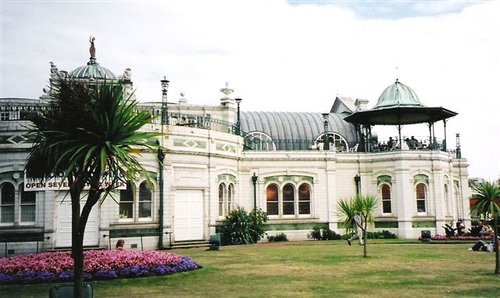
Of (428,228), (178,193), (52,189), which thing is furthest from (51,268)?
(428,228)

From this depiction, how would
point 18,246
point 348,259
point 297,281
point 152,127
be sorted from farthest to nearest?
point 152,127
point 18,246
point 348,259
point 297,281

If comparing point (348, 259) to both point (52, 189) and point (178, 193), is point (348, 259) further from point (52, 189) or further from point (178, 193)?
point (52, 189)

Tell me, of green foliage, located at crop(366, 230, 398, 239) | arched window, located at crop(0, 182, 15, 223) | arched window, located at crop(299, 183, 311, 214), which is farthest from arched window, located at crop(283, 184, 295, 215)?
arched window, located at crop(0, 182, 15, 223)

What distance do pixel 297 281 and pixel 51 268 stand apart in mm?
7272

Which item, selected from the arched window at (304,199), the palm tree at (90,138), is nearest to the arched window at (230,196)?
the arched window at (304,199)

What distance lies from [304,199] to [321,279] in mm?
19351

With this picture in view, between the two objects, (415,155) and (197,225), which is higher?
(415,155)

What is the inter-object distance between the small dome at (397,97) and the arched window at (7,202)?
22.7 meters

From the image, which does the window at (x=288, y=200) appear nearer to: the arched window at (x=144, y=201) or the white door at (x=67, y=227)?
the arched window at (x=144, y=201)

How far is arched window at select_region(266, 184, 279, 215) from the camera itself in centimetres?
3400

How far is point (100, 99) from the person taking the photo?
429 inches

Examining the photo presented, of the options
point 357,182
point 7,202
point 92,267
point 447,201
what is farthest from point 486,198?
point 7,202

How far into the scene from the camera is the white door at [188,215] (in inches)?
1095

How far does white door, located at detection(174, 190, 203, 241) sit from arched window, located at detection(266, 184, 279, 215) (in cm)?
624
